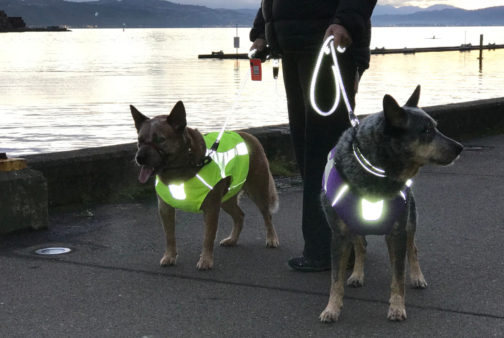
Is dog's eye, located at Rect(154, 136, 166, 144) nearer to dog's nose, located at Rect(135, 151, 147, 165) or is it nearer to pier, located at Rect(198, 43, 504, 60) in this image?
dog's nose, located at Rect(135, 151, 147, 165)

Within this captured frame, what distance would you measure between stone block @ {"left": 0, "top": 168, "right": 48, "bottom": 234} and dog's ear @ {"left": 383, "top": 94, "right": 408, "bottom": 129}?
357 centimetres

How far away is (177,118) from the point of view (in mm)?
5328

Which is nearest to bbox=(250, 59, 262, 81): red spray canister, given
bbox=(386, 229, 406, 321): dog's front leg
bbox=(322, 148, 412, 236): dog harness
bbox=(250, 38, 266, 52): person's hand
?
bbox=(250, 38, 266, 52): person's hand

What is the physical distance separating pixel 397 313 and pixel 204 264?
1589mm

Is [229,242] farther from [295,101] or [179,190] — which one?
[295,101]

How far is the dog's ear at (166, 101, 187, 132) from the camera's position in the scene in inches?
209

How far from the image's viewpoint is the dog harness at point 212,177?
5.57 metres

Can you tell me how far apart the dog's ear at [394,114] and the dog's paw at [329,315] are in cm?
112

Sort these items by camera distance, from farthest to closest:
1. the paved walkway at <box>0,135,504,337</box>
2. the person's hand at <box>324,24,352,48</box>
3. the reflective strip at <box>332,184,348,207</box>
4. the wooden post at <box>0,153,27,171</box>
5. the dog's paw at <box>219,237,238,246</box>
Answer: the wooden post at <box>0,153,27,171</box>
the dog's paw at <box>219,237,238,246</box>
the person's hand at <box>324,24,352,48</box>
the reflective strip at <box>332,184,348,207</box>
the paved walkway at <box>0,135,504,337</box>

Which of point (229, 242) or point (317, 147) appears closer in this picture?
point (317, 147)

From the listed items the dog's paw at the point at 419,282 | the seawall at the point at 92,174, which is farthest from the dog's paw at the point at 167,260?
the seawall at the point at 92,174

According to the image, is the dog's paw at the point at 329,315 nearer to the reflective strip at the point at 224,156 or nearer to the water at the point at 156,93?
the reflective strip at the point at 224,156

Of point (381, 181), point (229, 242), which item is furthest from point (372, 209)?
point (229, 242)

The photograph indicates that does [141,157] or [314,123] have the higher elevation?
[314,123]
